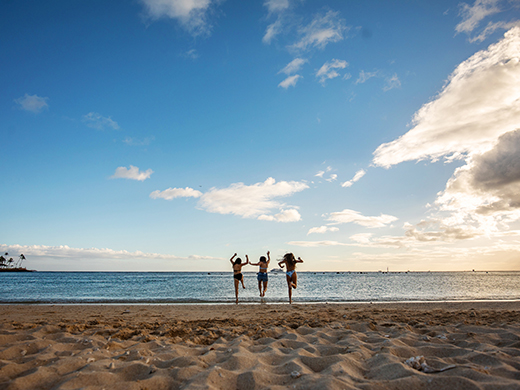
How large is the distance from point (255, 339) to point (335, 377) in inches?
90.9

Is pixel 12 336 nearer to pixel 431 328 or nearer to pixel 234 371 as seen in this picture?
pixel 234 371

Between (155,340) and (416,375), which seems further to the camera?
(155,340)

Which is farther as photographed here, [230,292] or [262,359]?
[230,292]

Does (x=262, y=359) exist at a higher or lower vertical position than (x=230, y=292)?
higher

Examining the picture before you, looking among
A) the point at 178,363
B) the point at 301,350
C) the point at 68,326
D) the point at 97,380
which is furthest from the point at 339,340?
the point at 68,326

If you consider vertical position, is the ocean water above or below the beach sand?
below

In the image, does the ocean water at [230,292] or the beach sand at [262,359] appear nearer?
the beach sand at [262,359]

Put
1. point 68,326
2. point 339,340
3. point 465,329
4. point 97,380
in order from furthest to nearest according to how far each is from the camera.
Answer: point 68,326, point 465,329, point 339,340, point 97,380

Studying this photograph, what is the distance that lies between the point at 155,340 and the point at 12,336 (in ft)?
8.20

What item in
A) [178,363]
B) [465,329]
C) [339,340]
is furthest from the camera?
[465,329]

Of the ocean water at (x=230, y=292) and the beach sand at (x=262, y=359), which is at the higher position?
the beach sand at (x=262, y=359)

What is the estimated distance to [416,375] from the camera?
9.82ft

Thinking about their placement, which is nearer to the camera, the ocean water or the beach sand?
the beach sand

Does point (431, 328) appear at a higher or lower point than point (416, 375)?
lower
